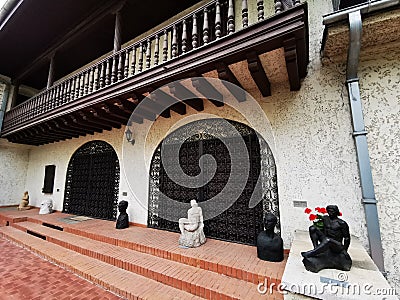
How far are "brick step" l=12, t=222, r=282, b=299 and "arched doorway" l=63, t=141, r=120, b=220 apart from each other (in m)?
1.53

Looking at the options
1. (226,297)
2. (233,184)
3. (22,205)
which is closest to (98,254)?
(226,297)

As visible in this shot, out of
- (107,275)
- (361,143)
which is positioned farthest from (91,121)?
(361,143)

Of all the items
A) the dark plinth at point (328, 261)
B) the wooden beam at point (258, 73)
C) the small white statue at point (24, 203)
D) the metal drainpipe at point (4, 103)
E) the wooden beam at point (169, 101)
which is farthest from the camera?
the metal drainpipe at point (4, 103)

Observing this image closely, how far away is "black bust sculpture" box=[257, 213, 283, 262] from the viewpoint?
2930 millimetres

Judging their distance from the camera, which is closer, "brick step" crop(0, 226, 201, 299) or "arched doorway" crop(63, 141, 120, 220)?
"brick step" crop(0, 226, 201, 299)

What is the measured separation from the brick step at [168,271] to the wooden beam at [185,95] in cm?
307

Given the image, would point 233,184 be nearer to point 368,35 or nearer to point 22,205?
point 368,35

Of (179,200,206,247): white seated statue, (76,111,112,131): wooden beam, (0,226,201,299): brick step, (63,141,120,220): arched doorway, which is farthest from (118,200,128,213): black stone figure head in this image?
(76,111,112,131): wooden beam

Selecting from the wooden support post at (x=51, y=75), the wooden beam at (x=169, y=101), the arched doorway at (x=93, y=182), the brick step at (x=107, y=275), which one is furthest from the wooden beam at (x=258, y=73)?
the wooden support post at (x=51, y=75)

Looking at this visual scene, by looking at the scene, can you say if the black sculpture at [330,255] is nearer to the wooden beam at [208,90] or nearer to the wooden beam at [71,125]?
the wooden beam at [208,90]

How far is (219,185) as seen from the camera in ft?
13.7

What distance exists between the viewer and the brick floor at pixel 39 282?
2.78 meters

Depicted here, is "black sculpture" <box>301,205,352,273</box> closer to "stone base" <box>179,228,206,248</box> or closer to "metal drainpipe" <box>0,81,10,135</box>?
"stone base" <box>179,228,206,248</box>

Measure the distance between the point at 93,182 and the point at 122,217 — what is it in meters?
2.24
